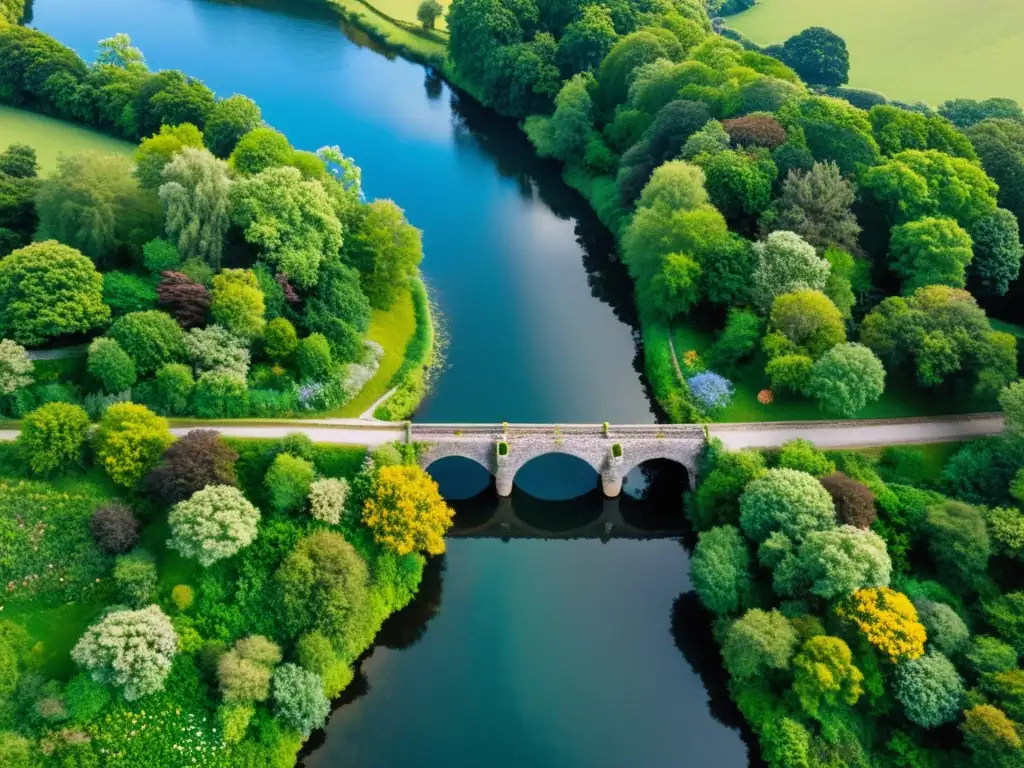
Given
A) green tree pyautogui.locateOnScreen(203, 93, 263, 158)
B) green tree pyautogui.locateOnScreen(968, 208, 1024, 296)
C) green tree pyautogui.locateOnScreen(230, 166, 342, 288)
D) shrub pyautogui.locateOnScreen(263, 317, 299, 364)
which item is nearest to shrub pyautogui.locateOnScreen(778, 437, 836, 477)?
green tree pyautogui.locateOnScreen(968, 208, 1024, 296)

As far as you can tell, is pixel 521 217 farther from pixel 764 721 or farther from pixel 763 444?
pixel 764 721

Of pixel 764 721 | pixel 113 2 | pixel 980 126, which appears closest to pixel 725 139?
pixel 980 126

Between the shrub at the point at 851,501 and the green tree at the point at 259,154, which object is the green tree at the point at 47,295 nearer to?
the green tree at the point at 259,154

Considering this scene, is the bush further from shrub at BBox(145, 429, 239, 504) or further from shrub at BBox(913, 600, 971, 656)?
shrub at BBox(913, 600, 971, 656)

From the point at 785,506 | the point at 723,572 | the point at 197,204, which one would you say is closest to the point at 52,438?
the point at 197,204

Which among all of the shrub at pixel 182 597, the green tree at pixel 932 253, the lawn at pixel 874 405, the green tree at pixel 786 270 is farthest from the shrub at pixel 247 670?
the green tree at pixel 932 253
